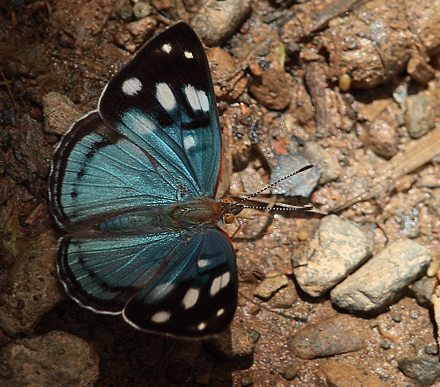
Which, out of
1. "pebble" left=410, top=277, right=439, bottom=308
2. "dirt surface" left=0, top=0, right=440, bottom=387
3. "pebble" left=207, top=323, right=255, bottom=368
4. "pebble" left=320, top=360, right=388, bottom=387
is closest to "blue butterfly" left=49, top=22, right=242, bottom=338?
"dirt surface" left=0, top=0, right=440, bottom=387

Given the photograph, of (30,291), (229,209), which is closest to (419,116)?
(229,209)

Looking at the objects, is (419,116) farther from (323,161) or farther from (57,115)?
(57,115)

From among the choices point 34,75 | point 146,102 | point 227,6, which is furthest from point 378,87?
point 34,75

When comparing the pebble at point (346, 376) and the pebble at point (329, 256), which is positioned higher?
the pebble at point (329, 256)

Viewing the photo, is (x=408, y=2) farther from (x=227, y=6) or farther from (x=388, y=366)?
(x=388, y=366)

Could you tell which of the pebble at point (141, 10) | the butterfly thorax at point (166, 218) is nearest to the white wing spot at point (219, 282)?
the butterfly thorax at point (166, 218)

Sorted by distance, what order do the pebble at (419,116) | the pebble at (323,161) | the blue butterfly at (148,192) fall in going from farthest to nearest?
the pebble at (419,116), the pebble at (323,161), the blue butterfly at (148,192)

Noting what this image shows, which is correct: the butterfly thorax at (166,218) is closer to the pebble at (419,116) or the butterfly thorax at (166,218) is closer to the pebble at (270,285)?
the pebble at (270,285)
